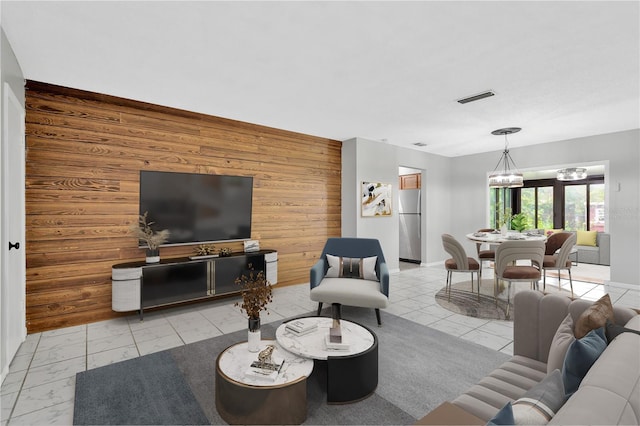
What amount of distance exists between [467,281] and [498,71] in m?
3.75

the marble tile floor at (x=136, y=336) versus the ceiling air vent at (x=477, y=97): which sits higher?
the ceiling air vent at (x=477, y=97)

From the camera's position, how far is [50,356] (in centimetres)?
280

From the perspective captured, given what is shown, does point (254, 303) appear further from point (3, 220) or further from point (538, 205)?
point (538, 205)

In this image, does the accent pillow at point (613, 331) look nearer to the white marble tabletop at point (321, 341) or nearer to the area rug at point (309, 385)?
the area rug at point (309, 385)

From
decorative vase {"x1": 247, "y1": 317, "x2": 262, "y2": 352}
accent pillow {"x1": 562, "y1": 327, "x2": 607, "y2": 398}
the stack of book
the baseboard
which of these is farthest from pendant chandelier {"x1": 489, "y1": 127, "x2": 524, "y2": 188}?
decorative vase {"x1": 247, "y1": 317, "x2": 262, "y2": 352}

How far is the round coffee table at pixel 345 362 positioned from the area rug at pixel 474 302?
2.19m

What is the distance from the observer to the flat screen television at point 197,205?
12.9ft

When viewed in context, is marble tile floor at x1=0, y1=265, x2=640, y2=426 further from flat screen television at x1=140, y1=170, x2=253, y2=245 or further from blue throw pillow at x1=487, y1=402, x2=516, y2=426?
blue throw pillow at x1=487, y1=402, x2=516, y2=426

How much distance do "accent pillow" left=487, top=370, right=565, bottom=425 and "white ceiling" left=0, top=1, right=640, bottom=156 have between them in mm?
2200

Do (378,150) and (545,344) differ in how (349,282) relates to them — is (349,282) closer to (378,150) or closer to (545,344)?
(545,344)

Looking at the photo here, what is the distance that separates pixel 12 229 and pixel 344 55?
318 cm

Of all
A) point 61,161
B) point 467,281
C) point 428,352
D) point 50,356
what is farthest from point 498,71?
point 50,356

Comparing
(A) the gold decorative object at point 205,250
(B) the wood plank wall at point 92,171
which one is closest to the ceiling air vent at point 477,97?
(B) the wood plank wall at point 92,171

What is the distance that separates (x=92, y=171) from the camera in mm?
3637
